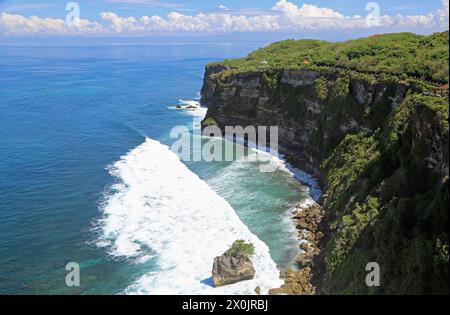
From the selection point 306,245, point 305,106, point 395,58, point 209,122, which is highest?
point 395,58

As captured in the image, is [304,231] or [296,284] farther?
[304,231]

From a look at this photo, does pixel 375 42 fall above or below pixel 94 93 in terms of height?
above

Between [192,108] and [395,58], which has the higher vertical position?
[395,58]

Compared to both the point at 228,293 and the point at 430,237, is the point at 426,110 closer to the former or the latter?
the point at 430,237

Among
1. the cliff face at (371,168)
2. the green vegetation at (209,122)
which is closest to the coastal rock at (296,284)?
the cliff face at (371,168)

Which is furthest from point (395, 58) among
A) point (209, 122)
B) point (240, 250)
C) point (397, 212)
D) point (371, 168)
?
point (240, 250)

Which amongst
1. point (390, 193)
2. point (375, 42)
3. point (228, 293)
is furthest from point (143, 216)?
point (375, 42)

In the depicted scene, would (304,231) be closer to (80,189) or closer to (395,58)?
(80,189)

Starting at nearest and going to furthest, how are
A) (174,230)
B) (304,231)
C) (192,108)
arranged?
(304,231), (174,230), (192,108)
